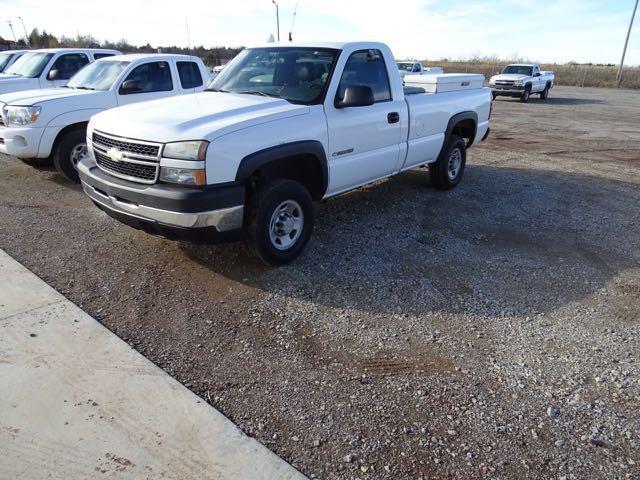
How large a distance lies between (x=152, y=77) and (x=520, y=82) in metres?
21.4

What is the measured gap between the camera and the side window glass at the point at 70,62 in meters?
10.4

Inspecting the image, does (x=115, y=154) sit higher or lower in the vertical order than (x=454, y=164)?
higher

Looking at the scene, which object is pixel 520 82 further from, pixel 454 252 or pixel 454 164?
pixel 454 252

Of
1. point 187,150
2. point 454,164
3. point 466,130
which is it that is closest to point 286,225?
point 187,150

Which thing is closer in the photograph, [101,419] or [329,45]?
[101,419]

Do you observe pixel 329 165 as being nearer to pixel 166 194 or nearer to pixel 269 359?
pixel 166 194

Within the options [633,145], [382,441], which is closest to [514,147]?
[633,145]

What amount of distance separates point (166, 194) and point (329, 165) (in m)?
1.65

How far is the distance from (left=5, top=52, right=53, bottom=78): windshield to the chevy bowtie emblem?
26.9 feet

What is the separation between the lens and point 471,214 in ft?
20.5

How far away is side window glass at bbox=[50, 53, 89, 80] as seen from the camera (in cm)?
1039

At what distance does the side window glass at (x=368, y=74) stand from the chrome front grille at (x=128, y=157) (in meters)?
1.92

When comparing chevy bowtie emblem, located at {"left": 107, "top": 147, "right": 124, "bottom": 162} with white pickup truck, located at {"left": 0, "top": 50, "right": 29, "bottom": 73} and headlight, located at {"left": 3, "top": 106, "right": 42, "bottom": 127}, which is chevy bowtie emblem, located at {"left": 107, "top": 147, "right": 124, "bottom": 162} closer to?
headlight, located at {"left": 3, "top": 106, "right": 42, "bottom": 127}

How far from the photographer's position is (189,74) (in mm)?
8648
